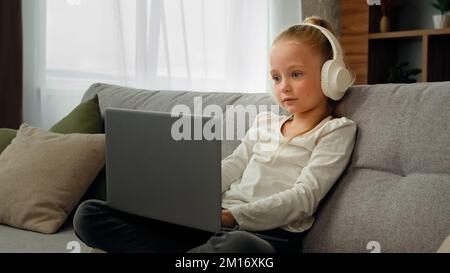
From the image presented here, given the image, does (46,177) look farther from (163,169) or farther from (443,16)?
(443,16)

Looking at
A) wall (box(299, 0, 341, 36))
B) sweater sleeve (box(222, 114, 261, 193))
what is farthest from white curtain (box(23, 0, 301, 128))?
sweater sleeve (box(222, 114, 261, 193))

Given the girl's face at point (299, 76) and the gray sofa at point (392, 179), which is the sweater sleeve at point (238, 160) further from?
the gray sofa at point (392, 179)

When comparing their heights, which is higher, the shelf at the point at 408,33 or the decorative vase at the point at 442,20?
the decorative vase at the point at 442,20

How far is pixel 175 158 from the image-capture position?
3.37 feet

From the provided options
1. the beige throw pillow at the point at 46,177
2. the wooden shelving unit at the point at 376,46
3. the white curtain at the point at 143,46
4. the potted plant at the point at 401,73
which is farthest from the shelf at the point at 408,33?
the beige throw pillow at the point at 46,177

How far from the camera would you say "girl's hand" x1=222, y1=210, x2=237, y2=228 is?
46.1 inches

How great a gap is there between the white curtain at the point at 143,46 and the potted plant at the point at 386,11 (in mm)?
565

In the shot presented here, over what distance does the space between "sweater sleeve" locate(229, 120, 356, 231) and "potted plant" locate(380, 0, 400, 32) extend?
2410 millimetres

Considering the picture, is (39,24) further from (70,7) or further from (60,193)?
(60,193)

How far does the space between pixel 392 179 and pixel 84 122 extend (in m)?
1.14

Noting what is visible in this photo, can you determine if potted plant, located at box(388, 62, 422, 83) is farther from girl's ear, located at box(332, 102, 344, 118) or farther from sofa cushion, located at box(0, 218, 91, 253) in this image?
sofa cushion, located at box(0, 218, 91, 253)

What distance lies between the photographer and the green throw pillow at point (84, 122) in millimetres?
1903

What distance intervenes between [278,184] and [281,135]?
146mm
